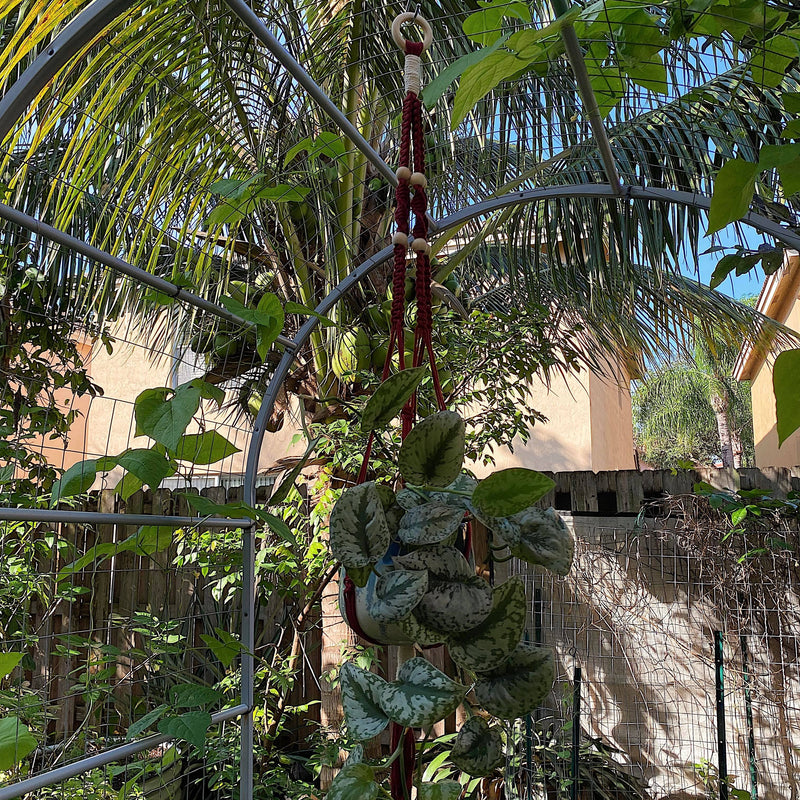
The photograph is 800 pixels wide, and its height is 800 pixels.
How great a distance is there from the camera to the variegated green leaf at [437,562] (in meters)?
0.81

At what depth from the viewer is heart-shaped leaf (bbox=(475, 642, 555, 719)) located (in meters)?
0.84

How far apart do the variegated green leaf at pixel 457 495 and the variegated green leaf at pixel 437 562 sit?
5cm

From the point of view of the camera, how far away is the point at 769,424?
305 inches

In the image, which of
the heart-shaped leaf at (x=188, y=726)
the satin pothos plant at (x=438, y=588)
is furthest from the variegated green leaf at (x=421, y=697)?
the heart-shaped leaf at (x=188, y=726)

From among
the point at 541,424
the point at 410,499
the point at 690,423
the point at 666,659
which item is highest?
the point at 690,423

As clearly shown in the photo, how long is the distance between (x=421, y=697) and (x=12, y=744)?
24.8 inches

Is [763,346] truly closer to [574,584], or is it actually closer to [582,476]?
[582,476]

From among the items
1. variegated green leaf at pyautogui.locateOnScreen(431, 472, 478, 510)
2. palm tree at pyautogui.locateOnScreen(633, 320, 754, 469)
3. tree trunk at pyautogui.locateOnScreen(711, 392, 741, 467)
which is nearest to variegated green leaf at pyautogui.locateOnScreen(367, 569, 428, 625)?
variegated green leaf at pyautogui.locateOnScreen(431, 472, 478, 510)

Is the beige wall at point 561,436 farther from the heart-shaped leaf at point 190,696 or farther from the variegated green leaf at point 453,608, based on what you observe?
the variegated green leaf at point 453,608

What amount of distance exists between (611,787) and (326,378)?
1985 millimetres

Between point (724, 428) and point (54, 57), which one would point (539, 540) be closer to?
point (54, 57)

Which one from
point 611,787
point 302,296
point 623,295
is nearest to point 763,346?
point 623,295

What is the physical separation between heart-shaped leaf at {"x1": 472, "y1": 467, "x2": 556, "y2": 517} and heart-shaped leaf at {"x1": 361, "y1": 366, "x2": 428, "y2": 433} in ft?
0.44

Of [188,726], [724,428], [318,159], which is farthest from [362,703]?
[724,428]
